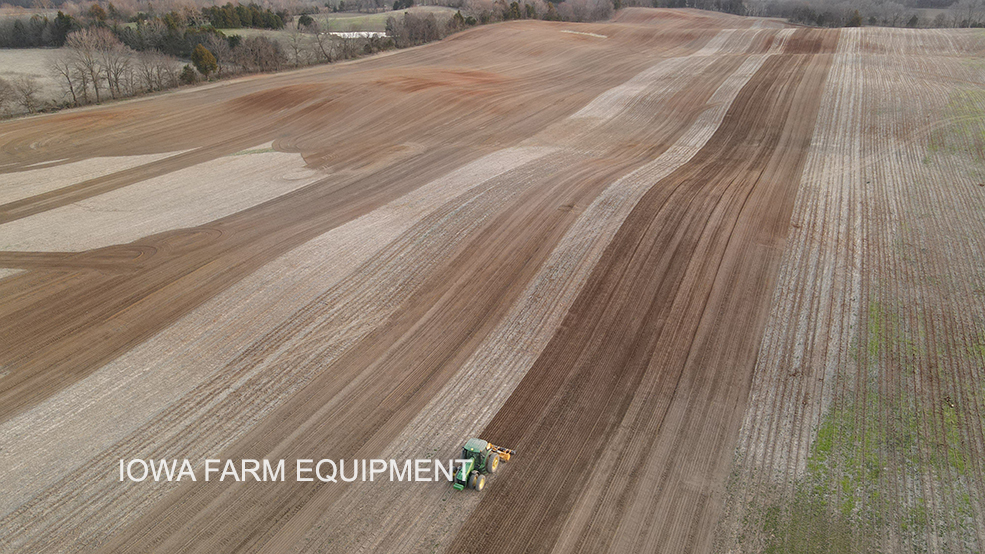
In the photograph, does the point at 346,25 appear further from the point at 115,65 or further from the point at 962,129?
the point at 962,129

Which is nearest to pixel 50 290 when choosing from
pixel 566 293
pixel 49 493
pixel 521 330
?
pixel 49 493

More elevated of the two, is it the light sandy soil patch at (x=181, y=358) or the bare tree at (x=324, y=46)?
the bare tree at (x=324, y=46)

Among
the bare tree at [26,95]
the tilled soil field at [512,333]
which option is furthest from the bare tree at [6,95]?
the tilled soil field at [512,333]

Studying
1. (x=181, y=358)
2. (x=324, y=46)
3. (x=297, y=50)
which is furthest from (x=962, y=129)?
(x=324, y=46)

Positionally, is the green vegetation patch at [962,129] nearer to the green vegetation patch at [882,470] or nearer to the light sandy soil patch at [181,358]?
the green vegetation patch at [882,470]

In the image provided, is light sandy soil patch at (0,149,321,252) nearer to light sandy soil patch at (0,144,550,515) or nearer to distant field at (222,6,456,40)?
light sandy soil patch at (0,144,550,515)

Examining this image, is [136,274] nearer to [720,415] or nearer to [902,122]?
[720,415]
